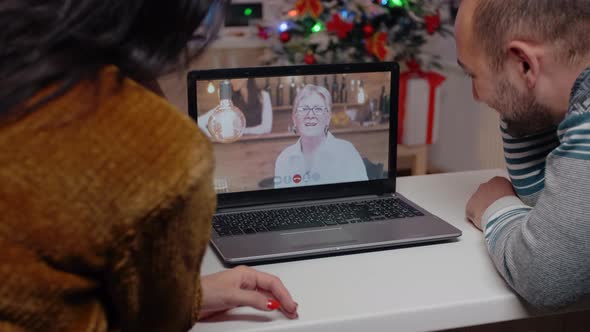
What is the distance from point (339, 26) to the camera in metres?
3.33

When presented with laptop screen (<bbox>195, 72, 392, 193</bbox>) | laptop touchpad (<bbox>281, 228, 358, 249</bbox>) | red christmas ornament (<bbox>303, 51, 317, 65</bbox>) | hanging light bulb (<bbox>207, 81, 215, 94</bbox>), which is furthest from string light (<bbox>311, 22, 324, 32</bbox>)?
laptop touchpad (<bbox>281, 228, 358, 249</bbox>)

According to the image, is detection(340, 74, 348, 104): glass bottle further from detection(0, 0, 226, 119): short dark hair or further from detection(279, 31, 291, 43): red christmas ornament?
detection(279, 31, 291, 43): red christmas ornament

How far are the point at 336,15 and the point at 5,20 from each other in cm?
289

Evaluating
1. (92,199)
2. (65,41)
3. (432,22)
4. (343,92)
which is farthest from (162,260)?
(432,22)

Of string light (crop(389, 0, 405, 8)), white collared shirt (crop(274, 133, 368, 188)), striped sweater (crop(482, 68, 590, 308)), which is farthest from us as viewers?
string light (crop(389, 0, 405, 8))

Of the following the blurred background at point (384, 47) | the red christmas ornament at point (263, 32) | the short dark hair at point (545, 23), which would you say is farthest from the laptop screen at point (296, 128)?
the red christmas ornament at point (263, 32)

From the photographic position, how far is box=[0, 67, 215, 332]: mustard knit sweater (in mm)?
521

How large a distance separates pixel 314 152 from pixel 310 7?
2.21 m

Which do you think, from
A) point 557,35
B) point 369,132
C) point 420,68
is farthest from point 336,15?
point 557,35

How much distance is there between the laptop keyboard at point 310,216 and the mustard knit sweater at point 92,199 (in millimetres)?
551

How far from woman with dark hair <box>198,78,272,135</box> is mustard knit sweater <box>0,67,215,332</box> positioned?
632 mm

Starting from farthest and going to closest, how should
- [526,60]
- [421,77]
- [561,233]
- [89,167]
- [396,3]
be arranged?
1. [421,77]
2. [396,3]
3. [526,60]
4. [561,233]
5. [89,167]

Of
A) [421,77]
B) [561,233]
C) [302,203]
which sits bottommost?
[421,77]

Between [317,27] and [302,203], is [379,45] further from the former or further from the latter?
[302,203]
